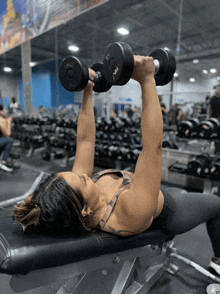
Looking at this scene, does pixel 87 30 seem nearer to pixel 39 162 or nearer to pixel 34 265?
pixel 39 162

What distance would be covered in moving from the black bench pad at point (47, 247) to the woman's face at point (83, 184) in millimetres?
190

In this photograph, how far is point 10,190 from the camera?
278 centimetres

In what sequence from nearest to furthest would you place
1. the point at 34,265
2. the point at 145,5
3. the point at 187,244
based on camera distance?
1. the point at 34,265
2. the point at 187,244
3. the point at 145,5

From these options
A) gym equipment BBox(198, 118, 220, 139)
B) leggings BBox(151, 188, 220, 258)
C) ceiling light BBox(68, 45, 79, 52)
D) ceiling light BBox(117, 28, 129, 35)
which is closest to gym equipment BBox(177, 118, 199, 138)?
gym equipment BBox(198, 118, 220, 139)

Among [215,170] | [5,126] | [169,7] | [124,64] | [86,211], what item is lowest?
[215,170]

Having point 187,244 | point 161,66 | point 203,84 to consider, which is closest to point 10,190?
point 187,244

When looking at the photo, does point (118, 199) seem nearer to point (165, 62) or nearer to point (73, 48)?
point (165, 62)

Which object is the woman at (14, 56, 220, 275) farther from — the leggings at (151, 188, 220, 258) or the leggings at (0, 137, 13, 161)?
the leggings at (0, 137, 13, 161)

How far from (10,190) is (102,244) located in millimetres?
2368

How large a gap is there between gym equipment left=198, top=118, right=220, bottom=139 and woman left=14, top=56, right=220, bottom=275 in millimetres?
1815

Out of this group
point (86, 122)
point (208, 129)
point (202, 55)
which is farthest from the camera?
point (202, 55)

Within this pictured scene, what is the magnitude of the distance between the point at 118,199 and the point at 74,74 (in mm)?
635

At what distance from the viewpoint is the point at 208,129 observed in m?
2.51

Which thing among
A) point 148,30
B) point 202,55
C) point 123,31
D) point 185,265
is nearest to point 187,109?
point 202,55
